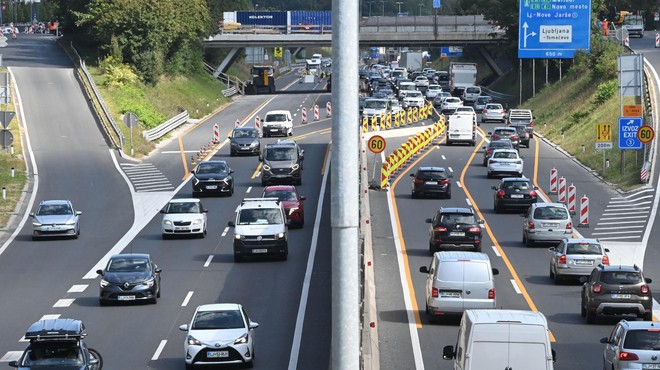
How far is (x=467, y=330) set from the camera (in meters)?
19.8

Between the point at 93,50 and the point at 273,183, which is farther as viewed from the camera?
the point at 93,50

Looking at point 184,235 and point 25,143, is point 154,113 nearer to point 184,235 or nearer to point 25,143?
point 25,143

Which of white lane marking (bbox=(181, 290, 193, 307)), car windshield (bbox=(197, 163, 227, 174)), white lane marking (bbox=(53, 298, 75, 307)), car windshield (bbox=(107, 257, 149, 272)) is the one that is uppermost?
car windshield (bbox=(197, 163, 227, 174))

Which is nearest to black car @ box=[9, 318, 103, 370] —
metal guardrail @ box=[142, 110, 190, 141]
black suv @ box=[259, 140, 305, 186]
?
black suv @ box=[259, 140, 305, 186]

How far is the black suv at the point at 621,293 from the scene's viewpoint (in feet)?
96.1

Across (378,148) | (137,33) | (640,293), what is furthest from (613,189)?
(137,33)

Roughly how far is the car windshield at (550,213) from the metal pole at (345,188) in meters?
34.6

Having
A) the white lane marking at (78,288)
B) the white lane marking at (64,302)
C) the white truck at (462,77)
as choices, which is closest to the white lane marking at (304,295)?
the white lane marking at (64,302)

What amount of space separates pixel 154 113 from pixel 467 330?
65491mm

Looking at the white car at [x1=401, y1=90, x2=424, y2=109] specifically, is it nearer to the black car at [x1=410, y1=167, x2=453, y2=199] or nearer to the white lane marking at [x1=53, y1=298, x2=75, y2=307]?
the black car at [x1=410, y1=167, x2=453, y2=199]

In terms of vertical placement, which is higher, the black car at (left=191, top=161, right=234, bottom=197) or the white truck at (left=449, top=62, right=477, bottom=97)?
the white truck at (left=449, top=62, right=477, bottom=97)

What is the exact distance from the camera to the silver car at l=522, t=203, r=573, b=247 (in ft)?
139

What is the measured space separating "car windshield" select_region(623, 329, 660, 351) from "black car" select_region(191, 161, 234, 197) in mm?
34485

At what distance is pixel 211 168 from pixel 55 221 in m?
11.5
